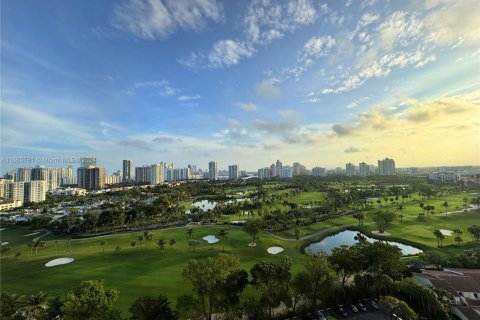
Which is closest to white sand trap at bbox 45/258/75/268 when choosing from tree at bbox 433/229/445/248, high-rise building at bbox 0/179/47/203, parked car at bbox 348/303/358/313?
parked car at bbox 348/303/358/313

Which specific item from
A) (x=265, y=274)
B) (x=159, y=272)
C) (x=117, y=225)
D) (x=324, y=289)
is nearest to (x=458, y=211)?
(x=324, y=289)

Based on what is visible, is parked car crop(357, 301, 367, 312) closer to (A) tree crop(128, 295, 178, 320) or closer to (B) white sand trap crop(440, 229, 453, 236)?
(A) tree crop(128, 295, 178, 320)

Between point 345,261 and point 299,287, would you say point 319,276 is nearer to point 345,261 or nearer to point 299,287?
point 299,287

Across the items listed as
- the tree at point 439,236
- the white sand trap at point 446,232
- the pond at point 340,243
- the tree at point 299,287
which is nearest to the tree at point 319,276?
the tree at point 299,287

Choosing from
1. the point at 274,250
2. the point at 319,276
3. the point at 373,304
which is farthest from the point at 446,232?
the point at 319,276

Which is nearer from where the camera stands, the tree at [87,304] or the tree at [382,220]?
the tree at [87,304]

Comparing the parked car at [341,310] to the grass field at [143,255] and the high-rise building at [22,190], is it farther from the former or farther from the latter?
the high-rise building at [22,190]
